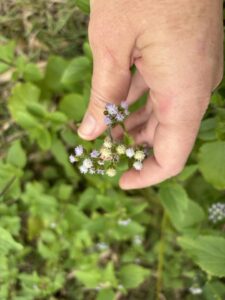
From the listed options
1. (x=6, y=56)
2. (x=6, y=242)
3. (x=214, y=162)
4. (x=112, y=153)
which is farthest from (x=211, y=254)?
(x=6, y=56)

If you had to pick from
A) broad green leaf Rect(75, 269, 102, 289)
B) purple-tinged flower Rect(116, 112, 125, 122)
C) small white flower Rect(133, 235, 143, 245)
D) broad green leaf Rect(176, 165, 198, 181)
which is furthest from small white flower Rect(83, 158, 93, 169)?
small white flower Rect(133, 235, 143, 245)

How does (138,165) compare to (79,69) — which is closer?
(138,165)

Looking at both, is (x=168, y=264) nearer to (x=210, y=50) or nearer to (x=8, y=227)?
(x=8, y=227)

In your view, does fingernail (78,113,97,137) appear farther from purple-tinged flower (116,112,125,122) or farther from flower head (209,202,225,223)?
flower head (209,202,225,223)

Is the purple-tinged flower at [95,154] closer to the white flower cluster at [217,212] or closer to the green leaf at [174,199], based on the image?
the green leaf at [174,199]

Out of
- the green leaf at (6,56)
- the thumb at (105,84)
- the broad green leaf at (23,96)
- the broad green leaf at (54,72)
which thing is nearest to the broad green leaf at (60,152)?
the broad green leaf at (23,96)

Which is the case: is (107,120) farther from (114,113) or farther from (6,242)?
(6,242)
